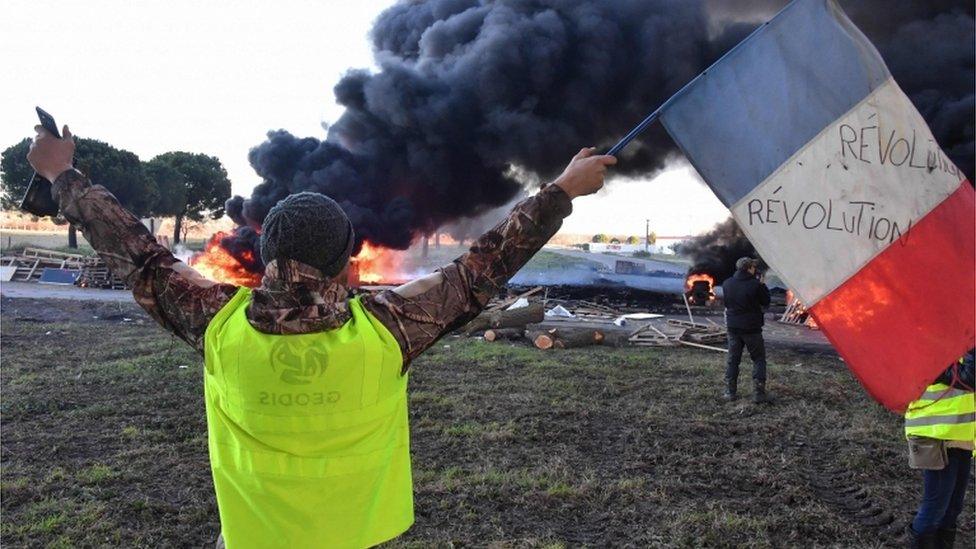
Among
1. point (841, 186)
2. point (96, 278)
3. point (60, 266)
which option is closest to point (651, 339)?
point (841, 186)

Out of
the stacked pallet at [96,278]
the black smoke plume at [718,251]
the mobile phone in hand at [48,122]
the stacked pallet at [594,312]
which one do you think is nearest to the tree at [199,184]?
the stacked pallet at [96,278]

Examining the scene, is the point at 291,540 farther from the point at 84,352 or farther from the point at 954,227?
the point at 84,352

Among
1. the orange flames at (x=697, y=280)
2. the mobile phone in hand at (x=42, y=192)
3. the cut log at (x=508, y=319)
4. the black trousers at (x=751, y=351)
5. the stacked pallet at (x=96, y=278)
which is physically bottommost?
the stacked pallet at (x=96, y=278)

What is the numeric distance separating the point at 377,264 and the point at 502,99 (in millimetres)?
6826

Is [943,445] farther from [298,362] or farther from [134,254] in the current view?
[134,254]

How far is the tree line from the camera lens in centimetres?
3556

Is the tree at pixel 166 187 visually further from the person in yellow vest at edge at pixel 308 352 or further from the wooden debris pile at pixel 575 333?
the person in yellow vest at edge at pixel 308 352

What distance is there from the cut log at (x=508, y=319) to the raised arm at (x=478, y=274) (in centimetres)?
1162

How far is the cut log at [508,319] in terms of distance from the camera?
1367cm

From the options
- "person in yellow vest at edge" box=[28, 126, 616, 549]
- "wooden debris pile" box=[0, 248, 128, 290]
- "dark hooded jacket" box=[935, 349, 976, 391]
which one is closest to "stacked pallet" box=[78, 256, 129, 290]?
"wooden debris pile" box=[0, 248, 128, 290]

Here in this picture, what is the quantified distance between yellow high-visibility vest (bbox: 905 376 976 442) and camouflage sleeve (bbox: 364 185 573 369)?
2.83 meters

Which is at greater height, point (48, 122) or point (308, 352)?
point (48, 122)

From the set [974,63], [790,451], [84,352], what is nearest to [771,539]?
[790,451]

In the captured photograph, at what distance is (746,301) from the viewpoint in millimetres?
8391
